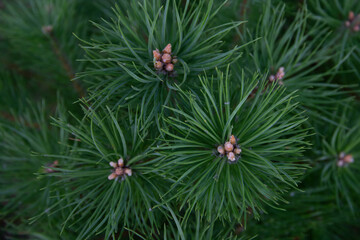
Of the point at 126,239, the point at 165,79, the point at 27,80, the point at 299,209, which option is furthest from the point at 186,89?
the point at 27,80

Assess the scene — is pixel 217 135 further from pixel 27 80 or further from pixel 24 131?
pixel 27 80

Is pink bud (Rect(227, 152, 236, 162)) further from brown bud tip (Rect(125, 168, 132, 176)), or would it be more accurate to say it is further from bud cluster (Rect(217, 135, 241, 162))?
brown bud tip (Rect(125, 168, 132, 176))

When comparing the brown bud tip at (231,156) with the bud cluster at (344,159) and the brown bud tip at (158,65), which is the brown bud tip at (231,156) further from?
Answer: the bud cluster at (344,159)

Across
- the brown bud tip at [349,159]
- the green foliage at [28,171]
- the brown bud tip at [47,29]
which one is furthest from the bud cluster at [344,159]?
the brown bud tip at [47,29]

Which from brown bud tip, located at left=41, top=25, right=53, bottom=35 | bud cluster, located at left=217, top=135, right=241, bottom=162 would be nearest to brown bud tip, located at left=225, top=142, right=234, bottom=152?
bud cluster, located at left=217, top=135, right=241, bottom=162

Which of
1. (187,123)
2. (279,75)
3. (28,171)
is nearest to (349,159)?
(279,75)

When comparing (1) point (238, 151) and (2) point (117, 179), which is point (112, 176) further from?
(1) point (238, 151)
